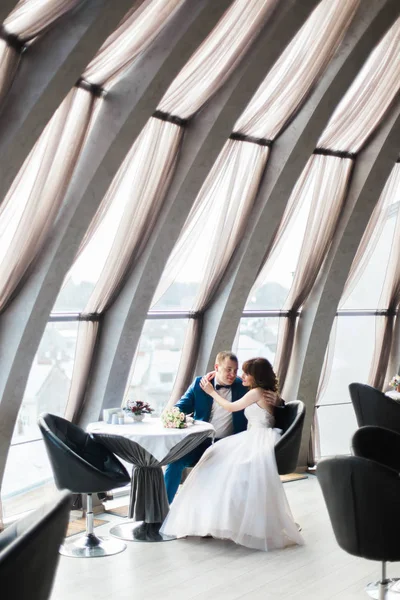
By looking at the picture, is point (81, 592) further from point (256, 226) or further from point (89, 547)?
point (256, 226)

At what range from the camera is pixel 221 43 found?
6.50 metres

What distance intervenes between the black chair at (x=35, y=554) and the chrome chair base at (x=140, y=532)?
309 centimetres

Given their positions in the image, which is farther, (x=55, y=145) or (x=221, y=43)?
(x=221, y=43)

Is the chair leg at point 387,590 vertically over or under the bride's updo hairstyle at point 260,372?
under

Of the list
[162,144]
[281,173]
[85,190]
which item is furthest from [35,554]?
[281,173]

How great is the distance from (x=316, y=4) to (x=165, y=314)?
132 inches

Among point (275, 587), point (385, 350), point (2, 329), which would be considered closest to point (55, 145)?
point (2, 329)

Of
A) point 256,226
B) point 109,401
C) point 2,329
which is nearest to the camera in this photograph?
point 2,329

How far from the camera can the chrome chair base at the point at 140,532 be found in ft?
21.1

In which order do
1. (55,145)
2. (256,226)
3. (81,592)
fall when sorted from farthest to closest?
(256,226)
(55,145)
(81,592)

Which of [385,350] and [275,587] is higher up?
[385,350]

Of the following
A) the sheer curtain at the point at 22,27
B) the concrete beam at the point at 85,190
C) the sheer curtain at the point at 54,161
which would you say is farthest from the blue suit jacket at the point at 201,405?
the sheer curtain at the point at 22,27

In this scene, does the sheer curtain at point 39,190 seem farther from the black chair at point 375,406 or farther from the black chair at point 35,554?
the black chair at point 375,406

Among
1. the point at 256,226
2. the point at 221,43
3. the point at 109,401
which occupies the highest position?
the point at 221,43
